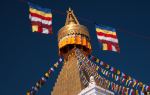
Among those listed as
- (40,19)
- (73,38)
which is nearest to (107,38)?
(40,19)

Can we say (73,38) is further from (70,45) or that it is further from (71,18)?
(71,18)

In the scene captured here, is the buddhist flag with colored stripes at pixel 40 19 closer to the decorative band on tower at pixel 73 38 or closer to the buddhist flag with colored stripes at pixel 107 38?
the buddhist flag with colored stripes at pixel 107 38

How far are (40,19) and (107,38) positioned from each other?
6.34 meters

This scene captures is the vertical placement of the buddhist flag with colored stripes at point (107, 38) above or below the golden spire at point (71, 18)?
below

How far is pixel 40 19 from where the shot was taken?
98.0 ft

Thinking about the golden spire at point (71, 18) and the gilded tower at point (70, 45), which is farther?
the golden spire at point (71, 18)

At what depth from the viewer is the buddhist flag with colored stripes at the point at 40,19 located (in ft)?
96.5

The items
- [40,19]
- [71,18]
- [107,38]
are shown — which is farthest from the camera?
[71,18]

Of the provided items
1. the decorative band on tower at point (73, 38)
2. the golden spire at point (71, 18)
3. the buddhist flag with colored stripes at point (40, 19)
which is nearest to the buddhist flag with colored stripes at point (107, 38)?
the buddhist flag with colored stripes at point (40, 19)

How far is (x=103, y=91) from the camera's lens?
27.0m

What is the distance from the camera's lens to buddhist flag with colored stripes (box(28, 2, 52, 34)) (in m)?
29.4

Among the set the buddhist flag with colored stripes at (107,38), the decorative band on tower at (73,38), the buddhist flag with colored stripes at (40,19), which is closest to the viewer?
the buddhist flag with colored stripes at (40,19)

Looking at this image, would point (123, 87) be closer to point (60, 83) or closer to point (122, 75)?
point (122, 75)

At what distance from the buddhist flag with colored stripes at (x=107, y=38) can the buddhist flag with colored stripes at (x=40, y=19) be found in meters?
4.63
